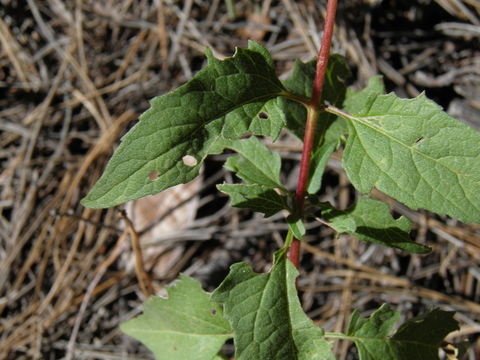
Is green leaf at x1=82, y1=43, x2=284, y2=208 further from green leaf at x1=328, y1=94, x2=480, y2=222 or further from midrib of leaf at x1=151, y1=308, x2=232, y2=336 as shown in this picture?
midrib of leaf at x1=151, y1=308, x2=232, y2=336

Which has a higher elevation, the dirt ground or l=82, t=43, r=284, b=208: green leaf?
l=82, t=43, r=284, b=208: green leaf

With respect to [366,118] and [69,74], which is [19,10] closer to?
[69,74]

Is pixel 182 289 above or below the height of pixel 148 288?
above

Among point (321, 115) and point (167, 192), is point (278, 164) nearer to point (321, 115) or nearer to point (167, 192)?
point (321, 115)

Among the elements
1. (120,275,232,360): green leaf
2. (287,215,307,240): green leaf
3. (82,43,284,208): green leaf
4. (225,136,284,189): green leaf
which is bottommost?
(120,275,232,360): green leaf

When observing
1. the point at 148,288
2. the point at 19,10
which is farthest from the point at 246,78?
the point at 19,10

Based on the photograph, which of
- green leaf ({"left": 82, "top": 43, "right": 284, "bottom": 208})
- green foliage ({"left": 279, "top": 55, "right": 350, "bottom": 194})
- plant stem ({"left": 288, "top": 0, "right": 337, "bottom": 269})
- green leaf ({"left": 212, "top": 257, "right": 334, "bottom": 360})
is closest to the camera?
green leaf ({"left": 82, "top": 43, "right": 284, "bottom": 208})

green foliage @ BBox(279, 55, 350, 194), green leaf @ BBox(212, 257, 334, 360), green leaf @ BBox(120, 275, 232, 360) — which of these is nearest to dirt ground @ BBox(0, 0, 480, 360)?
green leaf @ BBox(120, 275, 232, 360)
